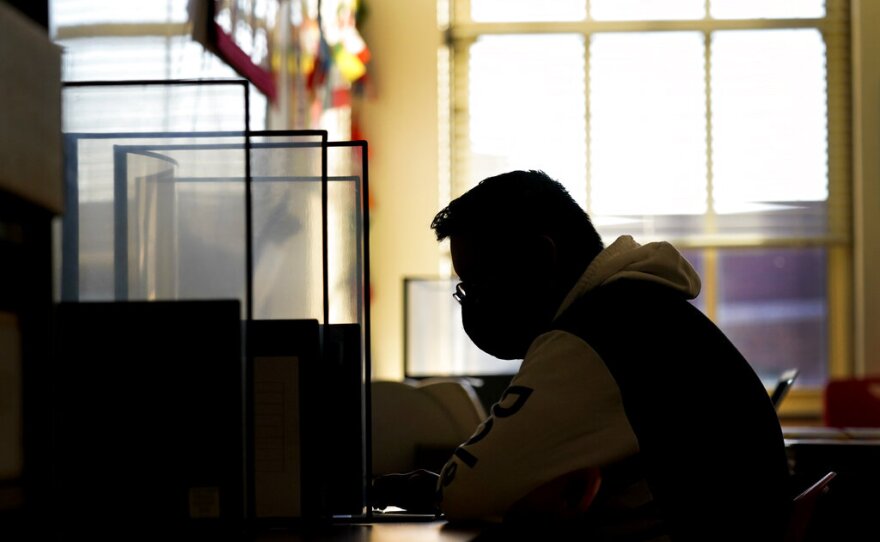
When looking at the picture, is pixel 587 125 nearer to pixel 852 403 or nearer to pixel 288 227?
pixel 852 403

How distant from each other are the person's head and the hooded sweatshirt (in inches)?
4.6

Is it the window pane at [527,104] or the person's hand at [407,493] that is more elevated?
the window pane at [527,104]

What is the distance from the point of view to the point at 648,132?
5.88 m

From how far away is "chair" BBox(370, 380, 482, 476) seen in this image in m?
2.22

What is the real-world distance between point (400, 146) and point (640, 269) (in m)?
4.46

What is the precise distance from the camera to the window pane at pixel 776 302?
5953 millimetres

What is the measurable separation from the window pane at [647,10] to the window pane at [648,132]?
10 cm

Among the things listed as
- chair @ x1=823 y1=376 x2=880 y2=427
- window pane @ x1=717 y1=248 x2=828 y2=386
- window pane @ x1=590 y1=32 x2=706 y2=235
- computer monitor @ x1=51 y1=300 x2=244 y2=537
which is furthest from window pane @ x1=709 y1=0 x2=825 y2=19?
computer monitor @ x1=51 y1=300 x2=244 y2=537

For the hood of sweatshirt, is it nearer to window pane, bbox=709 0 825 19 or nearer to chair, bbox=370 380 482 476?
chair, bbox=370 380 482 476

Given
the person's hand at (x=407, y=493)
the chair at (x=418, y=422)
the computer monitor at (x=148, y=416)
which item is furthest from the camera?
the chair at (x=418, y=422)

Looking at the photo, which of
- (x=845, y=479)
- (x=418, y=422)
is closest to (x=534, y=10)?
(x=845, y=479)

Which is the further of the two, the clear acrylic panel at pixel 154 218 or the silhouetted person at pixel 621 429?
the silhouetted person at pixel 621 429

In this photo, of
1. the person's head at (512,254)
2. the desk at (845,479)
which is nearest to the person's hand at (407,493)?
the person's head at (512,254)

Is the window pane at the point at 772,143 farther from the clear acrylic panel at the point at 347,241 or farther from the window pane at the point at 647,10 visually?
the clear acrylic panel at the point at 347,241
